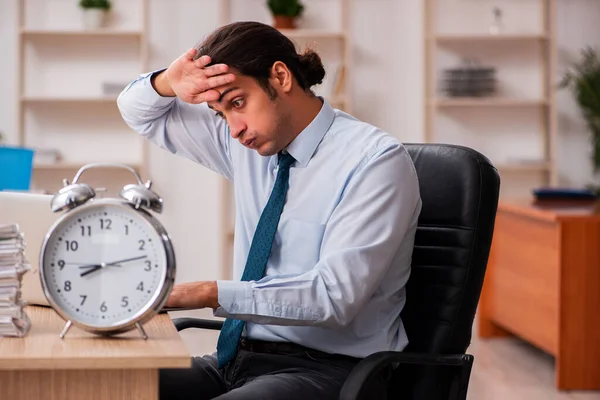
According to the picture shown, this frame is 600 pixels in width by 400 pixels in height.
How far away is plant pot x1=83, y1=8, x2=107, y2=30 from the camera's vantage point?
5789 mm

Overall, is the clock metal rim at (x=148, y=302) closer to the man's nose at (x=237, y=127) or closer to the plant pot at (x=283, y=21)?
the man's nose at (x=237, y=127)

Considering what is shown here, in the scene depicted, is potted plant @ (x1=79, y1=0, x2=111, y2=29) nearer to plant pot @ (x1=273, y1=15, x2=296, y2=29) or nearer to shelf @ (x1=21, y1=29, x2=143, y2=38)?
shelf @ (x1=21, y1=29, x2=143, y2=38)

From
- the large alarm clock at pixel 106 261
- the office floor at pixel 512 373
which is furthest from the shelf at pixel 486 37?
the large alarm clock at pixel 106 261

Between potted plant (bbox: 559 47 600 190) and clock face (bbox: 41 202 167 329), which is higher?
potted plant (bbox: 559 47 600 190)

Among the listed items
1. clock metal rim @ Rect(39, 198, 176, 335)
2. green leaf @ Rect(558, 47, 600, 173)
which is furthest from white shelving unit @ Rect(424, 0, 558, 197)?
clock metal rim @ Rect(39, 198, 176, 335)

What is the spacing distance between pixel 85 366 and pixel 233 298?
0.37m

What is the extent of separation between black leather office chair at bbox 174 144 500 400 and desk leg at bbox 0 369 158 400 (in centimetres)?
62

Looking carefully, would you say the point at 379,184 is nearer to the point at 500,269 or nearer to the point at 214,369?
the point at 214,369

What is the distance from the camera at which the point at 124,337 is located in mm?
1376

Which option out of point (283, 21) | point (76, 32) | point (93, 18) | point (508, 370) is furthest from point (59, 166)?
point (508, 370)

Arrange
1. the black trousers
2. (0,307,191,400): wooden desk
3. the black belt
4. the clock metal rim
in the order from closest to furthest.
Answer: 1. (0,307,191,400): wooden desk
2. the clock metal rim
3. the black trousers
4. the black belt

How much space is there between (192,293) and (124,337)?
0.52 ft

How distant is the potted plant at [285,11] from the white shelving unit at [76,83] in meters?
0.81

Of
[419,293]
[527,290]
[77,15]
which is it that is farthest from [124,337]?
[77,15]
